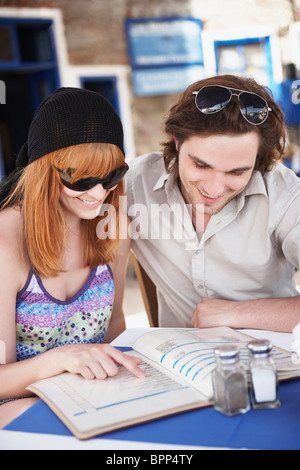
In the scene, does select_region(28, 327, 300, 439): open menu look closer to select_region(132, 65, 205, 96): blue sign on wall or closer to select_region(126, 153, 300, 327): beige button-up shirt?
select_region(126, 153, 300, 327): beige button-up shirt

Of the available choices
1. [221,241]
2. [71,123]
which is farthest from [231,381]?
[221,241]

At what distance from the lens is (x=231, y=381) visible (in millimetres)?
1035

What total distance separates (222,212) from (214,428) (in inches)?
41.1

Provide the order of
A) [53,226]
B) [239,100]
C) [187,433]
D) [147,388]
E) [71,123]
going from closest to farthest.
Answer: [187,433] → [147,388] → [71,123] → [53,226] → [239,100]

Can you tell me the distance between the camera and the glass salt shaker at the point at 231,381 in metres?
1.03

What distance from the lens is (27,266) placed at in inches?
61.6

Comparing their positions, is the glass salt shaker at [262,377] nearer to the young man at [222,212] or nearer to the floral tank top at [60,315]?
the young man at [222,212]

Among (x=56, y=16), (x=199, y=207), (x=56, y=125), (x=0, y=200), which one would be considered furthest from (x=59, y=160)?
(x=56, y=16)

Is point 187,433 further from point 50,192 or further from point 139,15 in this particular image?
point 139,15

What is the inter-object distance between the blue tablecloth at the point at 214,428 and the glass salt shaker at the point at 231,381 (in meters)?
0.02

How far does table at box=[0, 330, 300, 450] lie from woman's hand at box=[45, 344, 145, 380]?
6.6 inches

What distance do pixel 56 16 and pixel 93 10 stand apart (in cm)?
50

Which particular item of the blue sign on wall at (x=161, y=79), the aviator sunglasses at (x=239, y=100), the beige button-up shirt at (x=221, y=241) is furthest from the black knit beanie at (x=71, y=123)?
the blue sign on wall at (x=161, y=79)

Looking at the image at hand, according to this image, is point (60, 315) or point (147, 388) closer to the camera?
point (147, 388)
